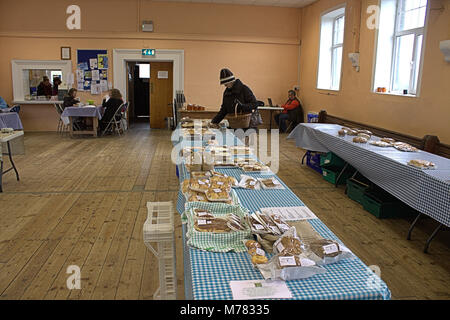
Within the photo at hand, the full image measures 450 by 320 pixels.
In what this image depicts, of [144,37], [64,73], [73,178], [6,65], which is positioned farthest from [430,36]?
[6,65]

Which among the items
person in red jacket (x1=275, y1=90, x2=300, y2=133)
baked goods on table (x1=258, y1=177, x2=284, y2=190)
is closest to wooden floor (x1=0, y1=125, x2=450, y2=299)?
baked goods on table (x1=258, y1=177, x2=284, y2=190)

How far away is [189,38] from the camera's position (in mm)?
10344

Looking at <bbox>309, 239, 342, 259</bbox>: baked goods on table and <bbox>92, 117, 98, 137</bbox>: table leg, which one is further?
<bbox>92, 117, 98, 137</bbox>: table leg

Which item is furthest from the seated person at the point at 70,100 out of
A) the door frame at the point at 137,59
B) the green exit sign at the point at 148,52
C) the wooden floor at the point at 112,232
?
the wooden floor at the point at 112,232

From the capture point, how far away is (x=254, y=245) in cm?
182

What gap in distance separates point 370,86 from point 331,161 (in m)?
1.95

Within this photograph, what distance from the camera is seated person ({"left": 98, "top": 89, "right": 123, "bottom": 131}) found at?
9.40 meters

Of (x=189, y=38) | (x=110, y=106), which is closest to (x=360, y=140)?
(x=110, y=106)

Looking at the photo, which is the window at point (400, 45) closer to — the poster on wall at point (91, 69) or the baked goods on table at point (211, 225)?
the baked goods on table at point (211, 225)

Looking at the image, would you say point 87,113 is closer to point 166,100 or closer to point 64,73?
point 64,73

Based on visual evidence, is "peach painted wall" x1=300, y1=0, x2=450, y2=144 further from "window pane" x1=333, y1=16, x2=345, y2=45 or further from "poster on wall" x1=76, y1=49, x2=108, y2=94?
"poster on wall" x1=76, y1=49, x2=108, y2=94

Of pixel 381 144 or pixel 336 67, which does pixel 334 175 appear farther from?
pixel 336 67

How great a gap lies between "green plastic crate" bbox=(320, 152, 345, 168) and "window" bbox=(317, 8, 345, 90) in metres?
3.34

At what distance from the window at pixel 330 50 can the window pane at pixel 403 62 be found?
7.34ft
